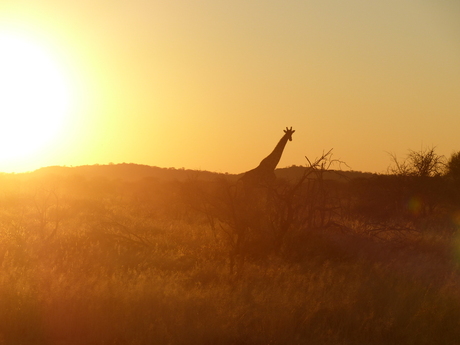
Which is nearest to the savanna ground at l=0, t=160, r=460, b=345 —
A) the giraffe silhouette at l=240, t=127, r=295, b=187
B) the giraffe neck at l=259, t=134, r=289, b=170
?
the giraffe silhouette at l=240, t=127, r=295, b=187

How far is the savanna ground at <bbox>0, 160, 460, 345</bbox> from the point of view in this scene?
7.25 m

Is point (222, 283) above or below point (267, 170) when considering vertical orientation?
below

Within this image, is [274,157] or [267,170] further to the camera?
[274,157]

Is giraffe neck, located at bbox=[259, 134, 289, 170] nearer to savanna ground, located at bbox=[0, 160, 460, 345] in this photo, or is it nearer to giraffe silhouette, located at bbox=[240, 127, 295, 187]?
giraffe silhouette, located at bbox=[240, 127, 295, 187]

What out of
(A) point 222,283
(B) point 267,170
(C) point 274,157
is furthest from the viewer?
(C) point 274,157

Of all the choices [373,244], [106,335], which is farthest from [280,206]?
[106,335]

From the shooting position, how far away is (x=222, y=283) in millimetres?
9828

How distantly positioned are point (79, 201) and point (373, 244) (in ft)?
44.2

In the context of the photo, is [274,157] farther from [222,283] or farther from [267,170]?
[222,283]

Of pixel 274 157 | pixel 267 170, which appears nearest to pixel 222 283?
pixel 267 170

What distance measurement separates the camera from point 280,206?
1393cm

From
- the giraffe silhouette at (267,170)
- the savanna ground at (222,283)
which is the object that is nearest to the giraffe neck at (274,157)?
the giraffe silhouette at (267,170)

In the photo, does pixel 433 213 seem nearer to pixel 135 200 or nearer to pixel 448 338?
pixel 135 200

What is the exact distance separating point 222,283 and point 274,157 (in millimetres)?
11378
